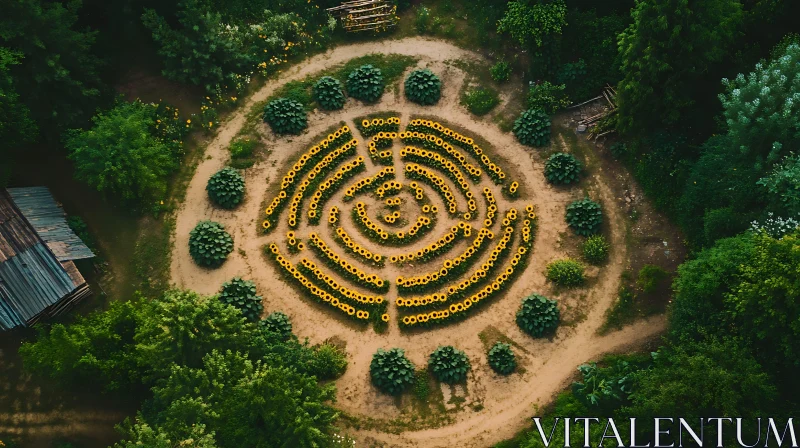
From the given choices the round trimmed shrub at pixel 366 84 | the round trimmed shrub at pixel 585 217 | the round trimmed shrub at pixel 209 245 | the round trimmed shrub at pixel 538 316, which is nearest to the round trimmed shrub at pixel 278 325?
the round trimmed shrub at pixel 209 245

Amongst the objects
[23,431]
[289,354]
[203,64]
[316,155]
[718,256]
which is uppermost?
[203,64]

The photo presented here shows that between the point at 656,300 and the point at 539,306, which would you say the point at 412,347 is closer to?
the point at 539,306

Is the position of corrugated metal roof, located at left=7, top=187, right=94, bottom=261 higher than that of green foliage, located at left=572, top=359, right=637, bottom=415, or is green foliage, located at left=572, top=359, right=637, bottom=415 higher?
corrugated metal roof, located at left=7, top=187, right=94, bottom=261

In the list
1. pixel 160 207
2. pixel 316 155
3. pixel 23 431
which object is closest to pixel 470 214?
pixel 316 155

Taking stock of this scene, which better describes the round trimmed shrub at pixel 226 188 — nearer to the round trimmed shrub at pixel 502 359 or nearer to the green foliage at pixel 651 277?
the round trimmed shrub at pixel 502 359

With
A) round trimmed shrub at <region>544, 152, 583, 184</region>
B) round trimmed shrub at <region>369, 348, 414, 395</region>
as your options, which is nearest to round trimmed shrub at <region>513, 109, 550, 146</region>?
round trimmed shrub at <region>544, 152, 583, 184</region>

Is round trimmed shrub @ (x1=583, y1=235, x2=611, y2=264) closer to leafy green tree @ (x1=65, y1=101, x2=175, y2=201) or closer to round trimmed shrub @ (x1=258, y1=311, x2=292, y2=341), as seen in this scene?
round trimmed shrub @ (x1=258, y1=311, x2=292, y2=341)

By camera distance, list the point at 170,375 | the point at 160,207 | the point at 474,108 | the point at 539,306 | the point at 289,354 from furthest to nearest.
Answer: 1. the point at 474,108
2. the point at 160,207
3. the point at 539,306
4. the point at 289,354
5. the point at 170,375

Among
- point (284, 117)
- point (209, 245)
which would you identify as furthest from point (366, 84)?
point (209, 245)
